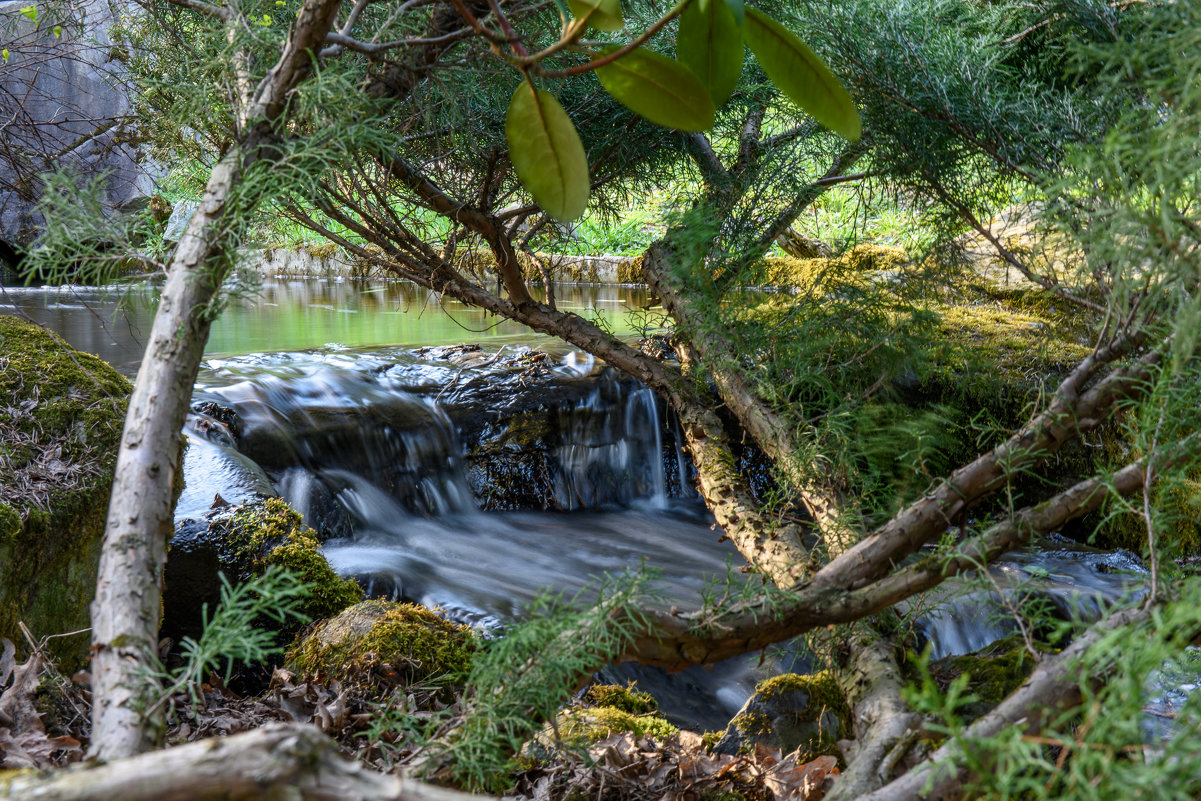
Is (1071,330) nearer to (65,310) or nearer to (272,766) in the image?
(272,766)

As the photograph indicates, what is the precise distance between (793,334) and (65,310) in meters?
10.1

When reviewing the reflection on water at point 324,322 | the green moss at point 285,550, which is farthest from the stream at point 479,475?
the reflection on water at point 324,322

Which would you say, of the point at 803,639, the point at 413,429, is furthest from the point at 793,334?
the point at 413,429

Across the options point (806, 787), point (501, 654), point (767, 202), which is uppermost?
point (767, 202)

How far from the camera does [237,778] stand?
61 centimetres

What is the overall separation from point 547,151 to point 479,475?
15.2 ft

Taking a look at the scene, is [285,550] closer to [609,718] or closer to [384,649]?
[384,649]

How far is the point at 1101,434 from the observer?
15.2 feet

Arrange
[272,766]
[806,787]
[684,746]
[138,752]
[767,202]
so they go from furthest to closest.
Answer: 1. [767,202]
2. [684,746]
3. [806,787]
4. [138,752]
5. [272,766]

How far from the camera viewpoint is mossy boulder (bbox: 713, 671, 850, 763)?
223 cm

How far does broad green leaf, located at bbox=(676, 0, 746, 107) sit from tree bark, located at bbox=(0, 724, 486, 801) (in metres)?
1.02

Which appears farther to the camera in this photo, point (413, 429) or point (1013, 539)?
point (413, 429)

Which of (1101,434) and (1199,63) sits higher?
(1199,63)

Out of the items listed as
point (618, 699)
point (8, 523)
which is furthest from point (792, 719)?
point (8, 523)
